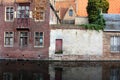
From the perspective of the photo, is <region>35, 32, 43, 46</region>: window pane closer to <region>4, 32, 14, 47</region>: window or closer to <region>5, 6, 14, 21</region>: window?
<region>4, 32, 14, 47</region>: window

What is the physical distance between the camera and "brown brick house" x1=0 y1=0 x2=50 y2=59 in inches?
1325

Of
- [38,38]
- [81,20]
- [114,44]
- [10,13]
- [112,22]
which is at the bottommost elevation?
[114,44]

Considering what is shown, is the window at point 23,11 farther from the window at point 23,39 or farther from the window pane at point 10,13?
the window at point 23,39

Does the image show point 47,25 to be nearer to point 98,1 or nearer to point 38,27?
point 38,27

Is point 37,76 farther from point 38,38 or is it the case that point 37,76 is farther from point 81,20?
point 81,20

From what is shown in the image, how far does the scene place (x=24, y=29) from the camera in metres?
33.8

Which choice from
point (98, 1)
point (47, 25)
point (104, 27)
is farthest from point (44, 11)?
point (98, 1)

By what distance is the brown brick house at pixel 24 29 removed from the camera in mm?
33656

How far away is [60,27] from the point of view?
33562 millimetres

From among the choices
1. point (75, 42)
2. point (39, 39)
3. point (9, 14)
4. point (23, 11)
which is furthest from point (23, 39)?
point (75, 42)

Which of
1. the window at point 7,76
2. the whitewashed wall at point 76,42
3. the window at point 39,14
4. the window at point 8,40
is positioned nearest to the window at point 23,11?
the window at point 39,14

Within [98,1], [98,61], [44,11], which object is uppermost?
[98,1]

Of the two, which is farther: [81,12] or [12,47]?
[81,12]

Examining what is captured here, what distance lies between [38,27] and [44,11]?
1.86m
